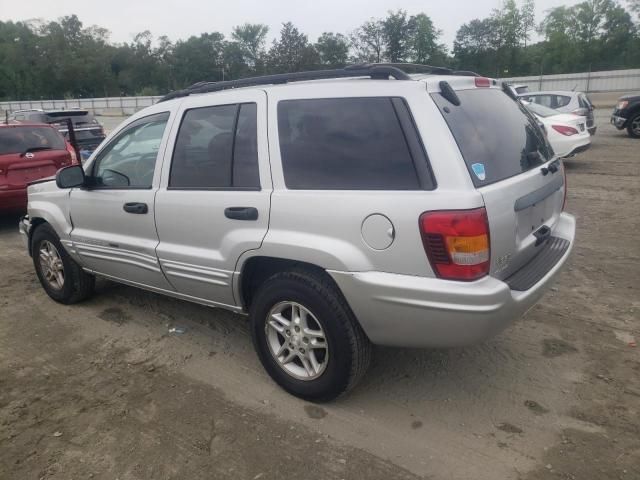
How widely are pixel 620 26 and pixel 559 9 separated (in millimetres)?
14160

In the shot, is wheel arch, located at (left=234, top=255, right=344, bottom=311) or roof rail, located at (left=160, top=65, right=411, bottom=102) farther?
wheel arch, located at (left=234, top=255, right=344, bottom=311)

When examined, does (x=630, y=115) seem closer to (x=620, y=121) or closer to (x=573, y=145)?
(x=620, y=121)

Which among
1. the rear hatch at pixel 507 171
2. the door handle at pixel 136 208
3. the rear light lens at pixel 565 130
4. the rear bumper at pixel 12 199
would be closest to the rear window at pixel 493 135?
the rear hatch at pixel 507 171

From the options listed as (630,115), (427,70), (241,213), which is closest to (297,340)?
(241,213)

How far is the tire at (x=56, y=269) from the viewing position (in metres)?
4.76

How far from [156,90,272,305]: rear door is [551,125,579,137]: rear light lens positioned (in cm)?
918

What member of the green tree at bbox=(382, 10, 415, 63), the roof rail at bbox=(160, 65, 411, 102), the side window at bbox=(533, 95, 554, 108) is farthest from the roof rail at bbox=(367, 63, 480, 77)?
the green tree at bbox=(382, 10, 415, 63)

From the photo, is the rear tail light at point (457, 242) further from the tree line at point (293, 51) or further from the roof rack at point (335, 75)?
the tree line at point (293, 51)

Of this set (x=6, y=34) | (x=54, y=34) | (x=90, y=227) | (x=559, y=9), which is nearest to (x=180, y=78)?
(x=54, y=34)

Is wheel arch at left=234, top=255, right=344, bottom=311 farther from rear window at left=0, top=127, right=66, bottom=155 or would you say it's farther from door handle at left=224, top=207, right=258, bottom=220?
rear window at left=0, top=127, right=66, bottom=155

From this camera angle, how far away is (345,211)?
2.78 metres

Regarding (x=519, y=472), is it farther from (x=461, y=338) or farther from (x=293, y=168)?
(x=293, y=168)

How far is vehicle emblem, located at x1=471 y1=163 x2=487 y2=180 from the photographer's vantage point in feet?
8.76

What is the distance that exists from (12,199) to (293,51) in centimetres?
3532
